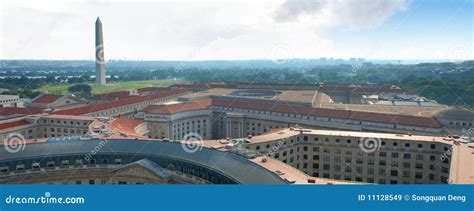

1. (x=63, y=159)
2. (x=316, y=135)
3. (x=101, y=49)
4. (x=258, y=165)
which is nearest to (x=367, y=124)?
(x=316, y=135)

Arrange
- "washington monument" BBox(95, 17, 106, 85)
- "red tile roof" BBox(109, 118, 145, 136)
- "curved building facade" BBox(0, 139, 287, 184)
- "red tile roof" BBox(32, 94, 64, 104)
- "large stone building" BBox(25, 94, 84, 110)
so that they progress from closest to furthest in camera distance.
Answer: "curved building facade" BBox(0, 139, 287, 184) < "red tile roof" BBox(109, 118, 145, 136) < "large stone building" BBox(25, 94, 84, 110) < "red tile roof" BBox(32, 94, 64, 104) < "washington monument" BBox(95, 17, 106, 85)

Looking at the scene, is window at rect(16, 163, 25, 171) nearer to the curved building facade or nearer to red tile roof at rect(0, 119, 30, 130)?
the curved building facade

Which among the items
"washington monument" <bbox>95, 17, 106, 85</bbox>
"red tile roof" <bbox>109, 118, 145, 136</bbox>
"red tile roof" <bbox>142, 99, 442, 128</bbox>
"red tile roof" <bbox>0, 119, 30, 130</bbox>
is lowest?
"red tile roof" <bbox>0, 119, 30, 130</bbox>

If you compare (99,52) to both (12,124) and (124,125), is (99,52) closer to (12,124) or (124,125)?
(12,124)

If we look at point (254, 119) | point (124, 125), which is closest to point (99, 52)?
point (254, 119)

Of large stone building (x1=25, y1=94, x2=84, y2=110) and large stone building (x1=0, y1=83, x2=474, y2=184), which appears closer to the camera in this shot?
large stone building (x1=0, y1=83, x2=474, y2=184)

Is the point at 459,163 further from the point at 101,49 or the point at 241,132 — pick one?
the point at 101,49

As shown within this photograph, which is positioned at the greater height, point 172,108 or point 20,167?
point 172,108

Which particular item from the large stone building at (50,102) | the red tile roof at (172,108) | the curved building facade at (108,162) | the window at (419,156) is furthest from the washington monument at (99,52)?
the window at (419,156)

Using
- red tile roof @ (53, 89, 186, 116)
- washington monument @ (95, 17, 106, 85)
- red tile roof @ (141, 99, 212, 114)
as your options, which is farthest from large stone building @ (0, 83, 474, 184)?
washington monument @ (95, 17, 106, 85)
